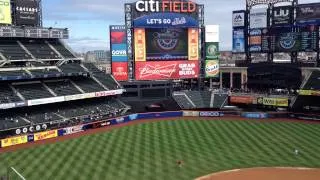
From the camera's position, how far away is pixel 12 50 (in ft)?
219

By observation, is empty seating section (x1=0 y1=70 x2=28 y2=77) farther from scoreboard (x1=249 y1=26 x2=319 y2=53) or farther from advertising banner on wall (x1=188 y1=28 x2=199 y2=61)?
scoreboard (x1=249 y1=26 x2=319 y2=53)

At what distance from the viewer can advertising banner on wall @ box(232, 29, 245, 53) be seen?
86750 millimetres

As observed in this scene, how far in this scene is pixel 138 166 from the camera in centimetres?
4197

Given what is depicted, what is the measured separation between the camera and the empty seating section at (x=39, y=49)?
69688 mm

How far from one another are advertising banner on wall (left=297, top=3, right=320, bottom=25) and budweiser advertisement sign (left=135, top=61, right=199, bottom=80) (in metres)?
21.6

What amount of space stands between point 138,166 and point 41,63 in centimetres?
3337

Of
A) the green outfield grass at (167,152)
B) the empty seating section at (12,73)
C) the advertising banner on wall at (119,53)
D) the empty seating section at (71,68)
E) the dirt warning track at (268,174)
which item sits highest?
the advertising banner on wall at (119,53)

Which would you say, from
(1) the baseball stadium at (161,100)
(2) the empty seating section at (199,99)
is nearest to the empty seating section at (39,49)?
(1) the baseball stadium at (161,100)

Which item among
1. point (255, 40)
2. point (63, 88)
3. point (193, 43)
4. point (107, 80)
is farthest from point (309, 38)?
Answer: point (63, 88)

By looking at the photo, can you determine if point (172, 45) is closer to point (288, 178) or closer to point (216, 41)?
point (216, 41)

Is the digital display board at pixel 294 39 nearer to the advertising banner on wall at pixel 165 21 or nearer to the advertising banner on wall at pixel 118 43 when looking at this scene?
the advertising banner on wall at pixel 165 21

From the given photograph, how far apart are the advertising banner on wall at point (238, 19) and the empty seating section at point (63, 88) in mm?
38405

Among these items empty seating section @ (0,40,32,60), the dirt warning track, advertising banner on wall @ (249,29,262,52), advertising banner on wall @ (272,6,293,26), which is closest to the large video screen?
advertising banner on wall @ (249,29,262,52)

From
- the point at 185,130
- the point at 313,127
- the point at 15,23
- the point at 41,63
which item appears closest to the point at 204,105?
the point at 185,130
